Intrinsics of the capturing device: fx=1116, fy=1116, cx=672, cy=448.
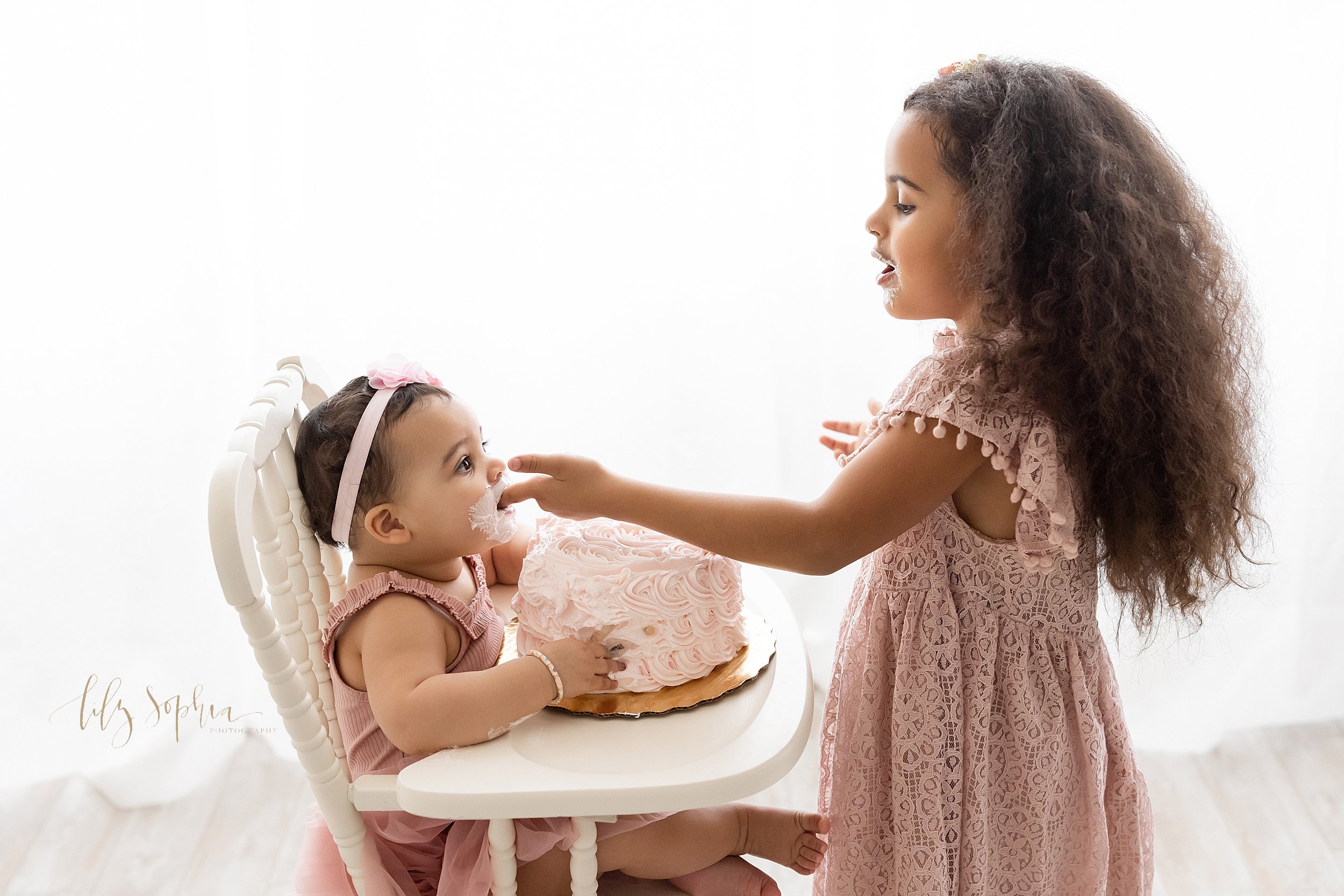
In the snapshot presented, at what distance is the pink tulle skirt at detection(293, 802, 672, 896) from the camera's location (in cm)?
96

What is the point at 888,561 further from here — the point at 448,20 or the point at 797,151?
the point at 448,20

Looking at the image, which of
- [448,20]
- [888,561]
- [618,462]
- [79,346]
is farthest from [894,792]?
[79,346]

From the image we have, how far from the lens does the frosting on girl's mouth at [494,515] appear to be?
1.04 m

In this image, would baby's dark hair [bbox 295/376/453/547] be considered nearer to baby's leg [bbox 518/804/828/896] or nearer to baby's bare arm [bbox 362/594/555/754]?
baby's bare arm [bbox 362/594/555/754]

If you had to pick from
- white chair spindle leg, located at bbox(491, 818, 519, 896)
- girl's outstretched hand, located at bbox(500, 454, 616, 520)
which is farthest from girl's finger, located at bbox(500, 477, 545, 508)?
white chair spindle leg, located at bbox(491, 818, 519, 896)

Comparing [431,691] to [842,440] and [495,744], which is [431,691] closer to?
[495,744]

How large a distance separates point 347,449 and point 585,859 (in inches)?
16.8

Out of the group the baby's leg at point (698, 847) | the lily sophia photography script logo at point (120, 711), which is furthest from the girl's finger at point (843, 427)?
the lily sophia photography script logo at point (120, 711)

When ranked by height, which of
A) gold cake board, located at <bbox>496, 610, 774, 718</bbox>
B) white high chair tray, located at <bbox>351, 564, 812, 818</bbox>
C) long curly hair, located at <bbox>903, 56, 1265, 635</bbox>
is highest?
long curly hair, located at <bbox>903, 56, 1265, 635</bbox>

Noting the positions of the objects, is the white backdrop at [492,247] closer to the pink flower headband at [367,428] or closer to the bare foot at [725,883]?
the pink flower headband at [367,428]

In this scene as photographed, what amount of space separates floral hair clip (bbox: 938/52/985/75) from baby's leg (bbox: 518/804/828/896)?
72cm

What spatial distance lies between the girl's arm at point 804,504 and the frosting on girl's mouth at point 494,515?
2.6 inches

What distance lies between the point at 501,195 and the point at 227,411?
593 millimetres

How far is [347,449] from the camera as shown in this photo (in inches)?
40.9
